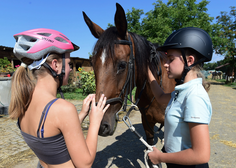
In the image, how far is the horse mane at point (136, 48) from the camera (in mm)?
1712

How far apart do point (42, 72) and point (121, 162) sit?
9.83 ft

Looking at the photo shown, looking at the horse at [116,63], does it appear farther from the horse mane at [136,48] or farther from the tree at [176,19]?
the tree at [176,19]

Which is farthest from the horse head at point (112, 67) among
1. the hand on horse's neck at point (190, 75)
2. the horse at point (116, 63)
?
the hand on horse's neck at point (190, 75)

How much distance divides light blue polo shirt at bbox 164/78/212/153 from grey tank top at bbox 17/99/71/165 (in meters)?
0.88

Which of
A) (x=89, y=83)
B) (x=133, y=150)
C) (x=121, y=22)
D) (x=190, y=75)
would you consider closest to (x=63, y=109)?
(x=190, y=75)

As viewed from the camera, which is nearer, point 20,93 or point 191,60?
point 20,93

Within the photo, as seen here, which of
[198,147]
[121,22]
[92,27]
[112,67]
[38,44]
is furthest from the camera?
[92,27]

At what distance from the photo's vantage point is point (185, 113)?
3.47 feet

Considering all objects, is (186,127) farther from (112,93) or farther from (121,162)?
(121,162)

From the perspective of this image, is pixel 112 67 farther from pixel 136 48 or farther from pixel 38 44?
pixel 38 44

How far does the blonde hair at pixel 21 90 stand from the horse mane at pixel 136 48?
2.47 ft

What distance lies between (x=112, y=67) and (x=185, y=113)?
934mm

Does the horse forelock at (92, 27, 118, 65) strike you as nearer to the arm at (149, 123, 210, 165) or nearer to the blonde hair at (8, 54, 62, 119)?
the blonde hair at (8, 54, 62, 119)

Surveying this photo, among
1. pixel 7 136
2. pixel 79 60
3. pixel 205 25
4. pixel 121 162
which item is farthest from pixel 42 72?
pixel 205 25
